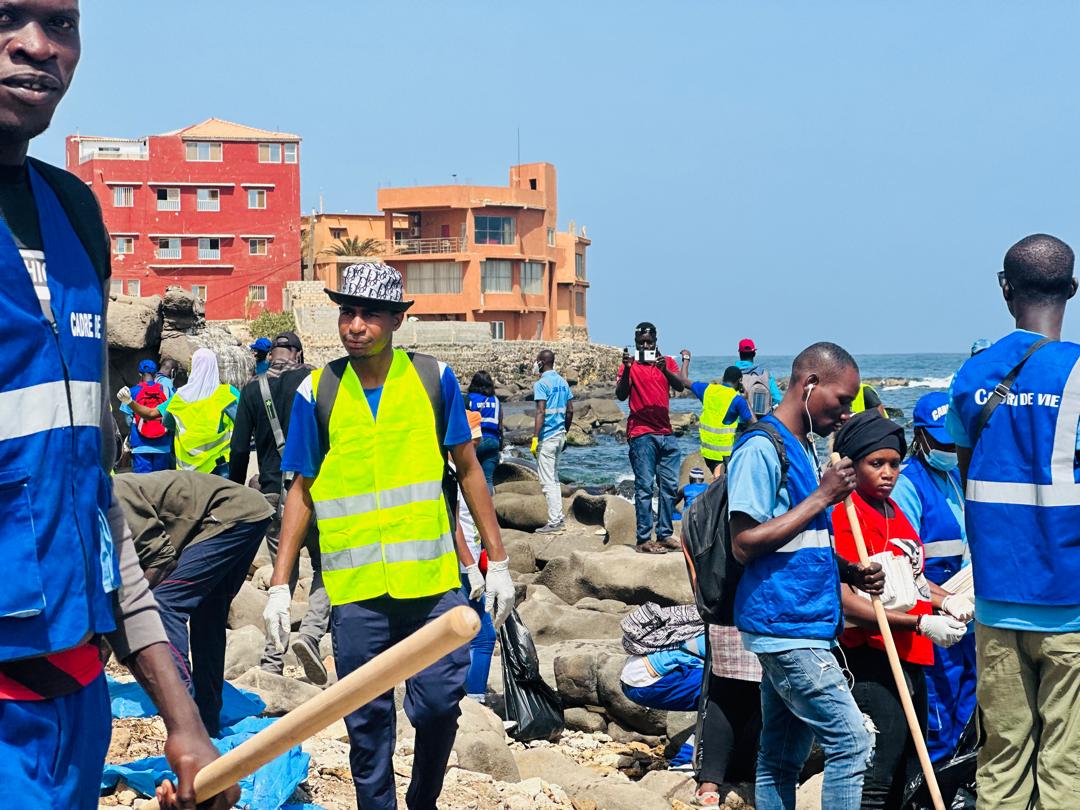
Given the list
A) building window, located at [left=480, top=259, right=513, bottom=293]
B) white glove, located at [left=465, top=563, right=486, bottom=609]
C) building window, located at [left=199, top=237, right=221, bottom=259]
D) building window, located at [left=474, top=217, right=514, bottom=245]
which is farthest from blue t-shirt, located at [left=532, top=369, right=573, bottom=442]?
building window, located at [left=474, top=217, right=514, bottom=245]

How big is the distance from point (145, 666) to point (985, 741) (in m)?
3.39

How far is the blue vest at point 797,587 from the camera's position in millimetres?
5270

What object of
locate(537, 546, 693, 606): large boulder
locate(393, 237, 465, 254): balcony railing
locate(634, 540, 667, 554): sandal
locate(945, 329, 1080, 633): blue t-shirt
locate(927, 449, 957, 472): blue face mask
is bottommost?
locate(634, 540, 667, 554): sandal

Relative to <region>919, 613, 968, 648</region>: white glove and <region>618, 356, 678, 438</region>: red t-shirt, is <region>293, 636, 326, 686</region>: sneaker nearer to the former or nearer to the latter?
<region>919, 613, 968, 648</region>: white glove

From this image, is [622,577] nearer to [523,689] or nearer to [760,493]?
[523,689]

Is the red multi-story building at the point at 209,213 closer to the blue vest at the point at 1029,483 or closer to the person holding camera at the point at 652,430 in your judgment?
the person holding camera at the point at 652,430

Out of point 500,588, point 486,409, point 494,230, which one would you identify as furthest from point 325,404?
point 494,230

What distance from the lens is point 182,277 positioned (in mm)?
65438

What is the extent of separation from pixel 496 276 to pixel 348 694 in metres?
69.8

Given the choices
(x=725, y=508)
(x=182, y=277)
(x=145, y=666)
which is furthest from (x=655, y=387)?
(x=182, y=277)

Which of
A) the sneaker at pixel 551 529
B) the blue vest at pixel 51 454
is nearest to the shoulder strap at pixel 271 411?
the blue vest at pixel 51 454

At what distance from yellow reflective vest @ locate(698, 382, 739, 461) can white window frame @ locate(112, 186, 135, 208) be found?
54823mm

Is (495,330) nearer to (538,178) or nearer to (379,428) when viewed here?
(538,178)

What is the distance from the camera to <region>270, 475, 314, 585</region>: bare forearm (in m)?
5.68
